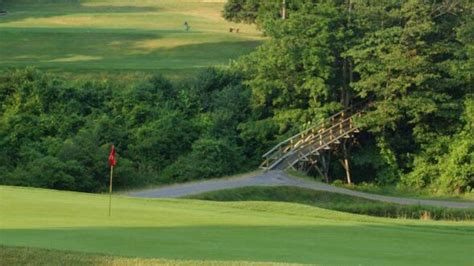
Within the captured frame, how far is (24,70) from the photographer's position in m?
45.6

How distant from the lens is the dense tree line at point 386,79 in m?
43.0

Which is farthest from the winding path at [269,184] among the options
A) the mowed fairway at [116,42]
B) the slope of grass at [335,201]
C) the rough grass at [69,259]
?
the rough grass at [69,259]

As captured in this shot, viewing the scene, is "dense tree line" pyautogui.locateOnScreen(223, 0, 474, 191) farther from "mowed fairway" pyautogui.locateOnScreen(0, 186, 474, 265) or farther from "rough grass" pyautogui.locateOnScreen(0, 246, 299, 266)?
"rough grass" pyautogui.locateOnScreen(0, 246, 299, 266)

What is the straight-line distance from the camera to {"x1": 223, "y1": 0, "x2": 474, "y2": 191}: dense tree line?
4297cm

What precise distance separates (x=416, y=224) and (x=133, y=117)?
73.1 ft

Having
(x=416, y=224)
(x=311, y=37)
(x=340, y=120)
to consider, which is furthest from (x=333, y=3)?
(x=416, y=224)

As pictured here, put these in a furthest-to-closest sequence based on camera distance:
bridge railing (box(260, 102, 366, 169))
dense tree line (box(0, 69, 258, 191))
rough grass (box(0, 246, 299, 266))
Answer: bridge railing (box(260, 102, 366, 169)) < dense tree line (box(0, 69, 258, 191)) < rough grass (box(0, 246, 299, 266))

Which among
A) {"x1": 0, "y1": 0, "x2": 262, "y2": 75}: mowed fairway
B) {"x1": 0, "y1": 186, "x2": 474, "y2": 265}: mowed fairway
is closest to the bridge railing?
{"x1": 0, "y1": 0, "x2": 262, "y2": 75}: mowed fairway

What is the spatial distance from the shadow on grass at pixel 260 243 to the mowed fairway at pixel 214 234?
0.05 feet

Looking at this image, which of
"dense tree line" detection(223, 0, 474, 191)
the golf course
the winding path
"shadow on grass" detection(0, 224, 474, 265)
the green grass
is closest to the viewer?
"shadow on grass" detection(0, 224, 474, 265)

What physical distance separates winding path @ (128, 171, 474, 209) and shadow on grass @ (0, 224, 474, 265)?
17.7m

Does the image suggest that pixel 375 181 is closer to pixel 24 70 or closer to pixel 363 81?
pixel 363 81

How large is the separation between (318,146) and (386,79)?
160 inches

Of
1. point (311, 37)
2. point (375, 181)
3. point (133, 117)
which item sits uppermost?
point (311, 37)
